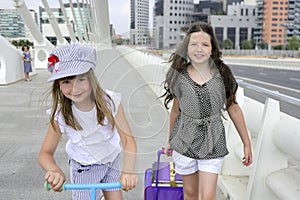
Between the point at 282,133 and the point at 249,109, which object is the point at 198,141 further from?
the point at 249,109

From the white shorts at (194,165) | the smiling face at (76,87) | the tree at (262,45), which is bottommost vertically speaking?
the tree at (262,45)

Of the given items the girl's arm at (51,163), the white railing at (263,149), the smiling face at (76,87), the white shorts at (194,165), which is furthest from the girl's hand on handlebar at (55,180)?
the white shorts at (194,165)

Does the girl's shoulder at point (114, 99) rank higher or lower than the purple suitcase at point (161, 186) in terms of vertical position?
higher

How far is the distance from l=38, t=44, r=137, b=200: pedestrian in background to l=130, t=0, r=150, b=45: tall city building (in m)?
0.22

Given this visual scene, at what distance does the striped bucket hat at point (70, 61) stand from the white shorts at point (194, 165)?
819 mm

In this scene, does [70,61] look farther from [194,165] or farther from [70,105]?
[194,165]

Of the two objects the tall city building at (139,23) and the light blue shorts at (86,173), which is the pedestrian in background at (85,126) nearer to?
the light blue shorts at (86,173)

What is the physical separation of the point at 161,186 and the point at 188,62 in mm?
885

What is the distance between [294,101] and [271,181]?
76 centimetres

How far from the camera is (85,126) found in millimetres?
1880

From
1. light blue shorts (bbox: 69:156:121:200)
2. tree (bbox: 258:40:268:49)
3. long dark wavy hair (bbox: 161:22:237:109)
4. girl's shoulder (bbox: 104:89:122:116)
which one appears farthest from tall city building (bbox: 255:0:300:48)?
girl's shoulder (bbox: 104:89:122:116)

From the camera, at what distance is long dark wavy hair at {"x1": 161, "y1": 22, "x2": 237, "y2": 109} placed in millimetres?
1892

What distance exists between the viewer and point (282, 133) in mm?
2562

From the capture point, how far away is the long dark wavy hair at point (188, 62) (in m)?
1.89
